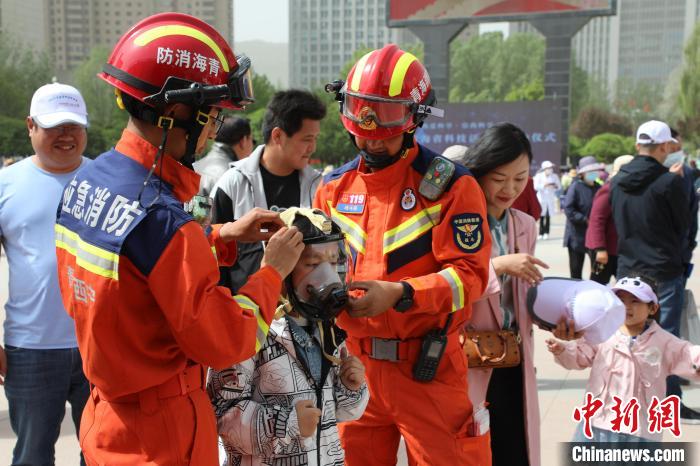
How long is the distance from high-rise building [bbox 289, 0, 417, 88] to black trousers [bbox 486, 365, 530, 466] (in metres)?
149

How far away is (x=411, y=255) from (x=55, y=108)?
70.1 inches

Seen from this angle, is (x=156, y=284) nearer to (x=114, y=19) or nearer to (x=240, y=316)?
(x=240, y=316)

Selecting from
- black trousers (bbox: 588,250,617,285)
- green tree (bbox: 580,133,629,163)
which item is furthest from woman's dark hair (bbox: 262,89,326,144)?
green tree (bbox: 580,133,629,163)

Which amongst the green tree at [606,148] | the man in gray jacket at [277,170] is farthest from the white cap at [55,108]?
the green tree at [606,148]

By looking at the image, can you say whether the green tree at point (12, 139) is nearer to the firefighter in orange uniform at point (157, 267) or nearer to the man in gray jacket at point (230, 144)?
the man in gray jacket at point (230, 144)

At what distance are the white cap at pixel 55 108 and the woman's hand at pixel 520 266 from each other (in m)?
1.89

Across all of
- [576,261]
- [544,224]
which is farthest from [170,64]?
[544,224]

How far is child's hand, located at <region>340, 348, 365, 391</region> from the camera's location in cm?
260

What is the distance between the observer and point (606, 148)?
174 feet

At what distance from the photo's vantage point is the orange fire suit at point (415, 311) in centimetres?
270

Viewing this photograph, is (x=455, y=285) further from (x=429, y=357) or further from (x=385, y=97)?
(x=385, y=97)

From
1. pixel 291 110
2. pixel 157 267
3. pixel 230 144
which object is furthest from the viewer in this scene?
pixel 230 144
